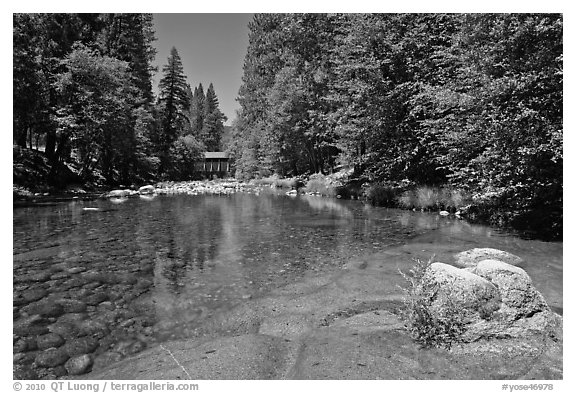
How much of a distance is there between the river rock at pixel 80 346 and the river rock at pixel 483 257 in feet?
23.2

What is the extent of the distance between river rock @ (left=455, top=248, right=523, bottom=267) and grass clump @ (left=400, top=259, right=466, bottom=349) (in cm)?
379

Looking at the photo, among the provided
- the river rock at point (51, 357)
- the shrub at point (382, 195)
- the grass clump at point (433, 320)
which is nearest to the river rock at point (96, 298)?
the river rock at point (51, 357)

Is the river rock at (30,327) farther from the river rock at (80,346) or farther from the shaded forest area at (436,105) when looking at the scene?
the shaded forest area at (436,105)

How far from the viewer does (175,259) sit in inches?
344

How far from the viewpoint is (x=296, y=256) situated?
29.9ft

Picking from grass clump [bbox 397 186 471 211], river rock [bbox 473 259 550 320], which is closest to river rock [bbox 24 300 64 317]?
river rock [bbox 473 259 550 320]

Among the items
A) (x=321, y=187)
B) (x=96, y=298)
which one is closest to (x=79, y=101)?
(x=321, y=187)

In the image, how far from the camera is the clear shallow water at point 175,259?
5.25 meters

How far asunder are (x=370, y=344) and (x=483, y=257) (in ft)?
16.9

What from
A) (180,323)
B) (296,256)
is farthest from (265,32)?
(180,323)

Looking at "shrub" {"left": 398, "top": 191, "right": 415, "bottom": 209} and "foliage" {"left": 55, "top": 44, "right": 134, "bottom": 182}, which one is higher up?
"foliage" {"left": 55, "top": 44, "right": 134, "bottom": 182}

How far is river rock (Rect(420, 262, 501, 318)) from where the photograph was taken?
14.8ft

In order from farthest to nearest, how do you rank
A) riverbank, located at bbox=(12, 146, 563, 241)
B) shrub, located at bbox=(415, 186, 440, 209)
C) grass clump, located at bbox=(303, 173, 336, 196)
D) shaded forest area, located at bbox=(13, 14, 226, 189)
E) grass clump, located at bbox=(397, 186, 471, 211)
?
1. grass clump, located at bbox=(303, 173, 336, 196)
2. shaded forest area, located at bbox=(13, 14, 226, 189)
3. shrub, located at bbox=(415, 186, 440, 209)
4. grass clump, located at bbox=(397, 186, 471, 211)
5. riverbank, located at bbox=(12, 146, 563, 241)

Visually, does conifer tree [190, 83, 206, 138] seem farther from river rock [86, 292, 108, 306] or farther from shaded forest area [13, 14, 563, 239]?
river rock [86, 292, 108, 306]
